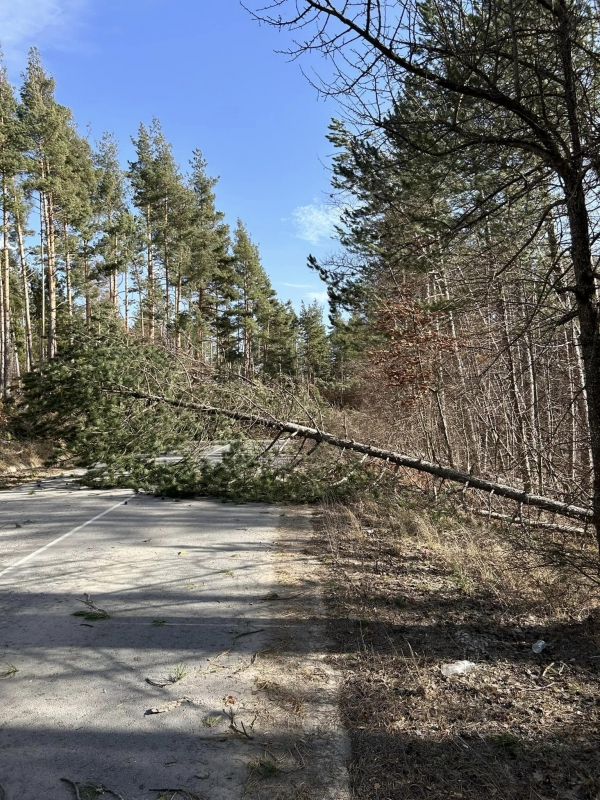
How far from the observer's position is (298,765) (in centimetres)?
305

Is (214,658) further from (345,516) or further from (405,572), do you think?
(345,516)

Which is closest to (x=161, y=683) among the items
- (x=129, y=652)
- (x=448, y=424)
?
(x=129, y=652)

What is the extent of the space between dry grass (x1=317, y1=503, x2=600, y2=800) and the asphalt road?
82 centimetres

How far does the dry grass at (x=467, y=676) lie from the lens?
2.95 m

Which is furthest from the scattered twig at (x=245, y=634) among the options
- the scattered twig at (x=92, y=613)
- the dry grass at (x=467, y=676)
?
the scattered twig at (x=92, y=613)

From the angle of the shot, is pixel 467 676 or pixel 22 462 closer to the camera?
pixel 467 676

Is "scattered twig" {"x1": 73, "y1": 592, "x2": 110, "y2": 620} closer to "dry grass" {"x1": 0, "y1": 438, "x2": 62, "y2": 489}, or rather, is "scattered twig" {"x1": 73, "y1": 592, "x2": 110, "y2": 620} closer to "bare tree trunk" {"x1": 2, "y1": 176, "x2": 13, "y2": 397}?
"dry grass" {"x1": 0, "y1": 438, "x2": 62, "y2": 489}

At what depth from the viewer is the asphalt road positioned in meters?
3.04

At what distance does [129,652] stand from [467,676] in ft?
9.16

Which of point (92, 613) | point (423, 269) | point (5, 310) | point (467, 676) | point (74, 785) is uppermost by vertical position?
point (5, 310)

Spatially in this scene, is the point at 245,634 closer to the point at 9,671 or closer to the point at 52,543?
the point at 9,671

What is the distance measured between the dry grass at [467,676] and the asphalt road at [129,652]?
82 centimetres

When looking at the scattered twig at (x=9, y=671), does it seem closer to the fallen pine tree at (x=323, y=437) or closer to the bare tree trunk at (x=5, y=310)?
the fallen pine tree at (x=323, y=437)

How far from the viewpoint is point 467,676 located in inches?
159
